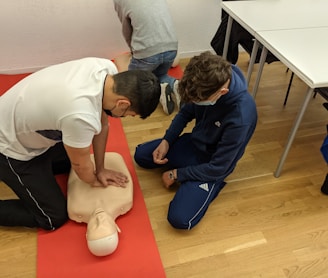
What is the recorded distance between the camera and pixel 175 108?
219cm

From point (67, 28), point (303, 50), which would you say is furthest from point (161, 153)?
point (67, 28)

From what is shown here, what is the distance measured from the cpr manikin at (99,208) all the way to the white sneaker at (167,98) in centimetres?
68

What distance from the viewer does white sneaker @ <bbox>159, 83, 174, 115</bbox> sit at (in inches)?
81.0

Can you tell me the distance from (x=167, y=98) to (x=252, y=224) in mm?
951

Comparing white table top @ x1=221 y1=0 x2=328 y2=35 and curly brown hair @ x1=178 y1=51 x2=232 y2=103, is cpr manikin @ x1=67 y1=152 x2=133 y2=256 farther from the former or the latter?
white table top @ x1=221 y1=0 x2=328 y2=35

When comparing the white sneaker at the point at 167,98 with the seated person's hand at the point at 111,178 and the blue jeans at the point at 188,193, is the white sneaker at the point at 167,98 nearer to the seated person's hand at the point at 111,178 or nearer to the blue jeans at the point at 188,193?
the blue jeans at the point at 188,193

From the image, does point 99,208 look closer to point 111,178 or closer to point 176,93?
point 111,178

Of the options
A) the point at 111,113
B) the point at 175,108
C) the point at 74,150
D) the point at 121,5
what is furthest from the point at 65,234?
the point at 121,5

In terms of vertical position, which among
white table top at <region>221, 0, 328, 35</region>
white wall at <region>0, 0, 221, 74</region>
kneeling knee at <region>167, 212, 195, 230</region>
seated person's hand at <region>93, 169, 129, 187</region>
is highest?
white table top at <region>221, 0, 328, 35</region>

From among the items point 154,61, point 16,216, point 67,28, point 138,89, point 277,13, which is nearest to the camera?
point 138,89

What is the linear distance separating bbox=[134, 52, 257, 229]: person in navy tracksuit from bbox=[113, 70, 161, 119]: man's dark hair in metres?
0.16

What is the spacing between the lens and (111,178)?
4.91 ft

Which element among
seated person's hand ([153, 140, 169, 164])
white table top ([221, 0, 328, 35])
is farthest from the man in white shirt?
white table top ([221, 0, 328, 35])

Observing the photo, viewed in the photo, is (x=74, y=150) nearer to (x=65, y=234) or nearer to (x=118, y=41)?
(x=65, y=234)
